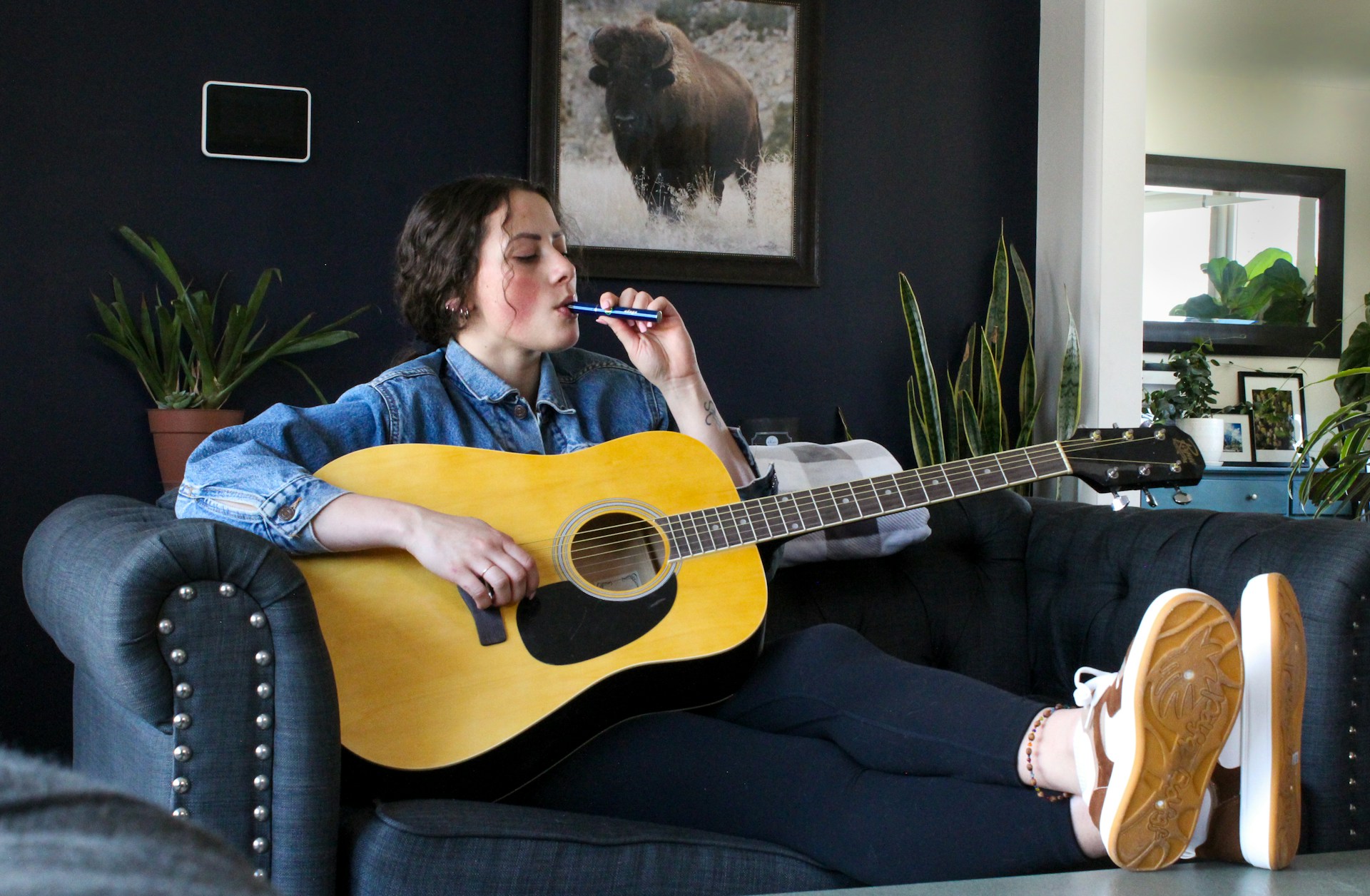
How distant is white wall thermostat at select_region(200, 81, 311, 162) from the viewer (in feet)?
9.37

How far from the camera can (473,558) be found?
1340mm

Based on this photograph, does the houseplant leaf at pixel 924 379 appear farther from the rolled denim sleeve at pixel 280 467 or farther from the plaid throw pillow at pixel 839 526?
the rolled denim sleeve at pixel 280 467

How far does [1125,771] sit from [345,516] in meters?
0.93

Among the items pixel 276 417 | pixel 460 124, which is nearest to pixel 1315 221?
pixel 460 124

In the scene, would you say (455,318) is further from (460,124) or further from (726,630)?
(460,124)

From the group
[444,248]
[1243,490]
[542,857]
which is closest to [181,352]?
[444,248]

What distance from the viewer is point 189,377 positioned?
109 inches

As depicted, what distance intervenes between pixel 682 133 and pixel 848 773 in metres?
2.35

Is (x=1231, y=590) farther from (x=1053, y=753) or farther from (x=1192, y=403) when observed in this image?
(x=1192, y=403)

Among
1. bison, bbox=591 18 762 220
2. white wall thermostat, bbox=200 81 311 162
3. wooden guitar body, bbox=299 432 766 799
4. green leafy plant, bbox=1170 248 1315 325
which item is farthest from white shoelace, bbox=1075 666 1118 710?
green leafy plant, bbox=1170 248 1315 325

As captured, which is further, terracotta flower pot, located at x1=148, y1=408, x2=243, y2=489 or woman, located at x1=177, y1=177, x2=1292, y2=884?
terracotta flower pot, located at x1=148, y1=408, x2=243, y2=489

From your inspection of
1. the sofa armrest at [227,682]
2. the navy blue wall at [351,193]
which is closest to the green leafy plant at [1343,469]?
the navy blue wall at [351,193]

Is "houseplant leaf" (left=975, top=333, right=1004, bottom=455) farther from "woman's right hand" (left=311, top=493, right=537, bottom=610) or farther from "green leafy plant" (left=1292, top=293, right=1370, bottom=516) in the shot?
"woman's right hand" (left=311, top=493, right=537, bottom=610)

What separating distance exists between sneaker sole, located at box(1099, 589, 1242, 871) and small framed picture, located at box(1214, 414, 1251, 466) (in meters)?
4.05
